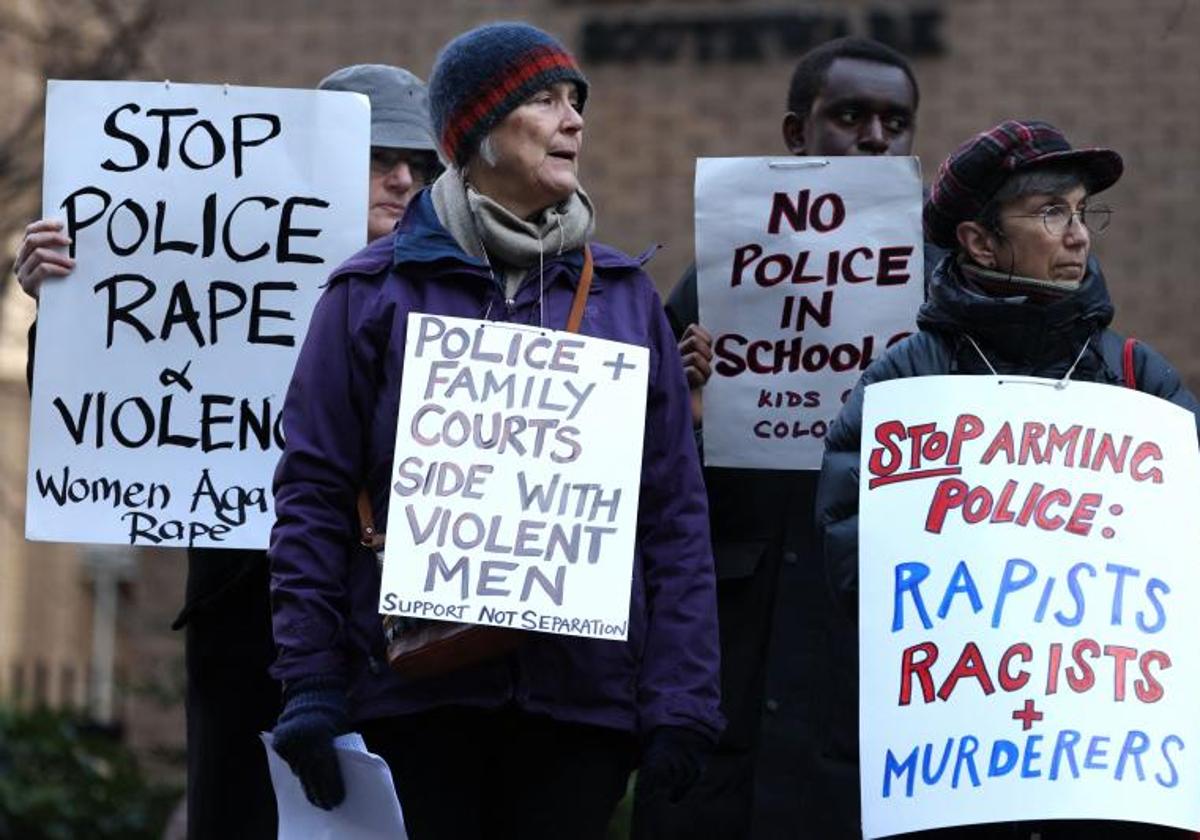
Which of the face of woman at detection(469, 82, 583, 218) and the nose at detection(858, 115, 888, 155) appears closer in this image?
the face of woman at detection(469, 82, 583, 218)

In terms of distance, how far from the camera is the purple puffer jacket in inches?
187

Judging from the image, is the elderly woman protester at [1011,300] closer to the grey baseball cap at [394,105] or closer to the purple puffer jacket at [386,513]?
the purple puffer jacket at [386,513]

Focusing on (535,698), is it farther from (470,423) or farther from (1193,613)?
(1193,613)

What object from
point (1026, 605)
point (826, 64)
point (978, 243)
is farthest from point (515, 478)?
point (826, 64)

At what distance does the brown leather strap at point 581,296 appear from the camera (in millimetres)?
4898

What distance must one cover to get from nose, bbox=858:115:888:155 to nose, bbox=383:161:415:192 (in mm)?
1037

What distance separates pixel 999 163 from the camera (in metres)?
5.06

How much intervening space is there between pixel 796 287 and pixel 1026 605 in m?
1.53

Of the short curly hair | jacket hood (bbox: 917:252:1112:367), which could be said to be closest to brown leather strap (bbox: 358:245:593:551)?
jacket hood (bbox: 917:252:1112:367)

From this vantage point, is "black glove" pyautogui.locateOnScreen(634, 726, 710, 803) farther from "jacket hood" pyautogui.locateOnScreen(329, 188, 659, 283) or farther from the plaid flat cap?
the plaid flat cap

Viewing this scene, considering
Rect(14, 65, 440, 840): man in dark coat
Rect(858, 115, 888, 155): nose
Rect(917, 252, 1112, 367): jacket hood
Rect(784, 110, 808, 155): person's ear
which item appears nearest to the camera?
Rect(917, 252, 1112, 367): jacket hood

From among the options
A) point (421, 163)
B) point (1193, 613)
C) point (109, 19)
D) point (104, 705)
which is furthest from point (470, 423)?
point (104, 705)

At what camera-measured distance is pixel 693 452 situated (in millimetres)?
4992

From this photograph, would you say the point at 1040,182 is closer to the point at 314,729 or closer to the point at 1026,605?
the point at 1026,605
